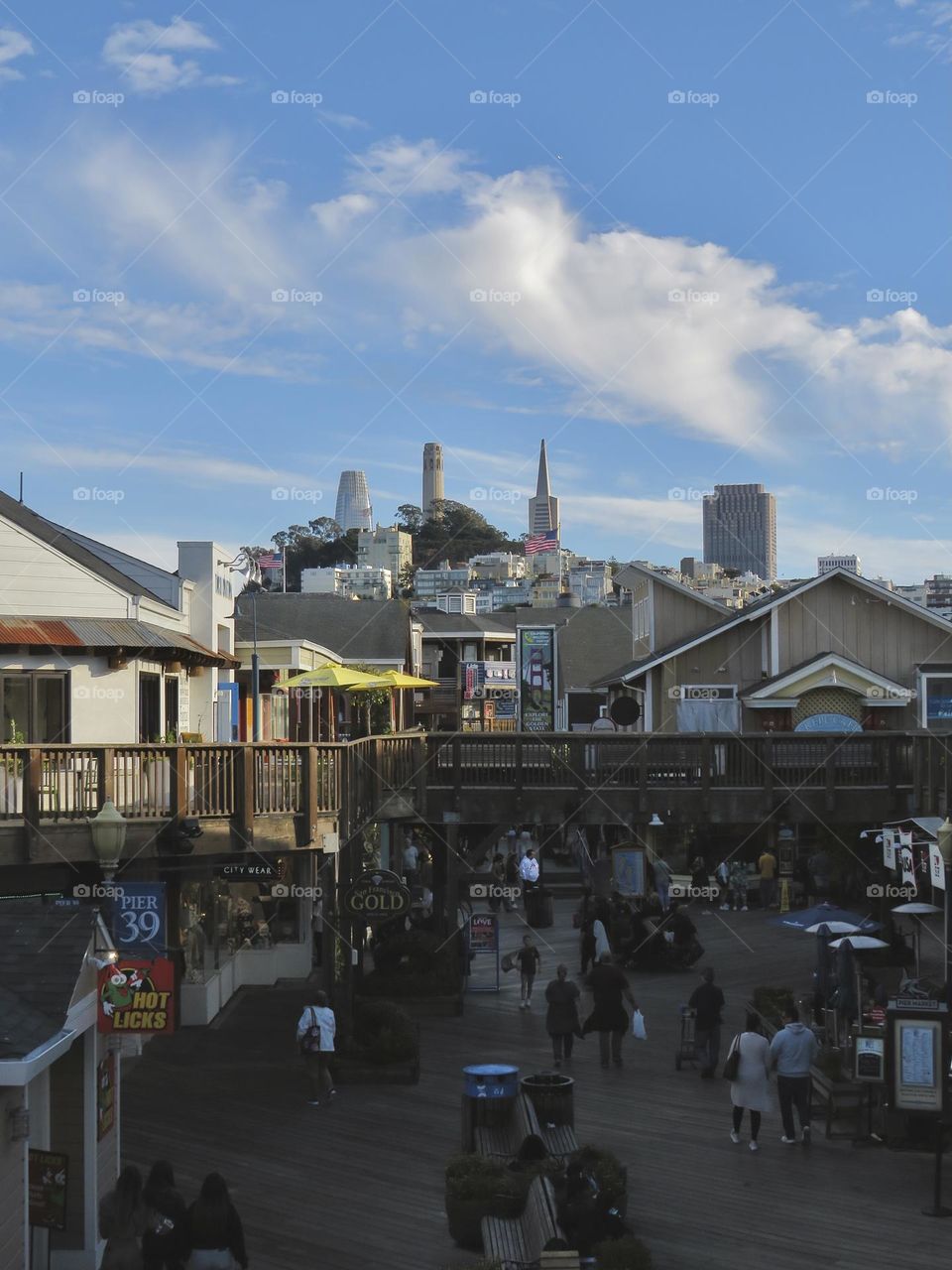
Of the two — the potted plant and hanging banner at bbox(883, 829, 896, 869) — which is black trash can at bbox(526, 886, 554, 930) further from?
the potted plant

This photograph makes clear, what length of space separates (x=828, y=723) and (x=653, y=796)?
8.61m

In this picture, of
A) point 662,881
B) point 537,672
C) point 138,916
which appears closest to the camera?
point 138,916

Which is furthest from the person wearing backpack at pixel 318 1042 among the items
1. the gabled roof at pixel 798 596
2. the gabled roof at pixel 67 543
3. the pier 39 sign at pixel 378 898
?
the gabled roof at pixel 798 596

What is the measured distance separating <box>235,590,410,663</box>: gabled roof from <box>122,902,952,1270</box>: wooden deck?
2781 cm

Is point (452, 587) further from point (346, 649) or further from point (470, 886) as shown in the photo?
point (470, 886)

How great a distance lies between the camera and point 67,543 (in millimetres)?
23438

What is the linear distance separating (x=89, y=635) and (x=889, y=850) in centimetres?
1229

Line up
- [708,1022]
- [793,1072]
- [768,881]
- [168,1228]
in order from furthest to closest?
[768,881] → [708,1022] → [793,1072] → [168,1228]

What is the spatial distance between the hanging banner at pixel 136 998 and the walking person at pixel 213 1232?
1.78m

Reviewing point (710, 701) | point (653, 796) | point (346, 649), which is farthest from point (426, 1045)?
point (346, 649)

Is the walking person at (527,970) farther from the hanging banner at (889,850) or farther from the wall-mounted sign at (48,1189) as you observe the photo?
the wall-mounted sign at (48,1189)

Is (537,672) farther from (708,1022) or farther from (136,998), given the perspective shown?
(136,998)

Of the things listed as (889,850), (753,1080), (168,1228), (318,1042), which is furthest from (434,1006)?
(168,1228)

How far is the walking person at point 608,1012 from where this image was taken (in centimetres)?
1955
